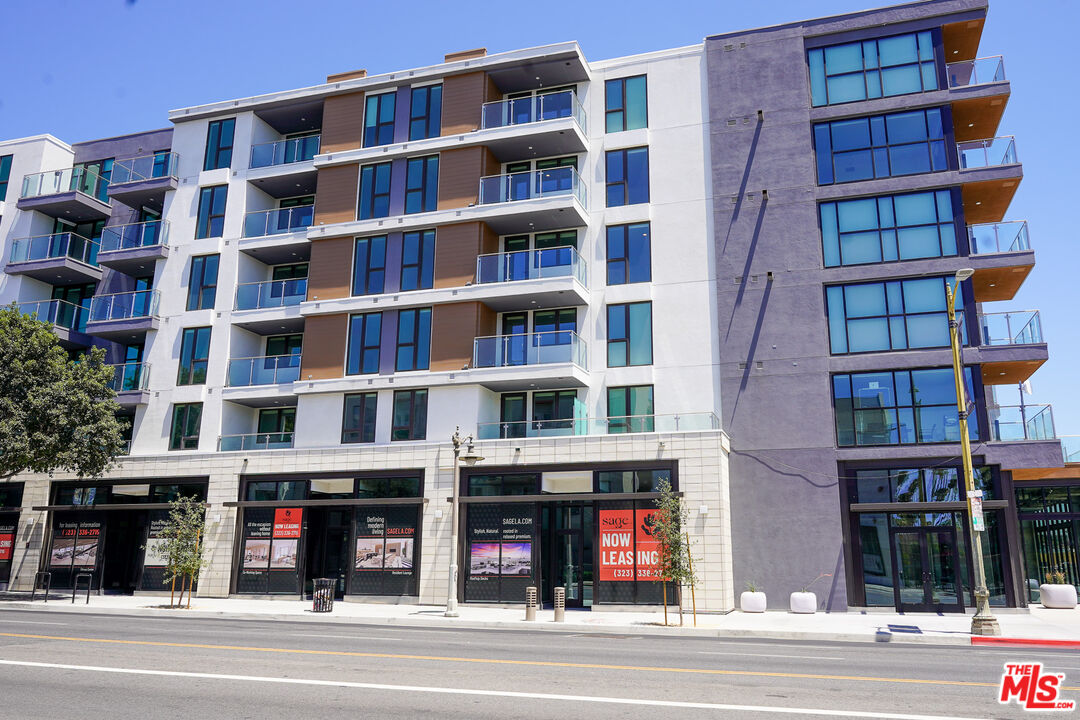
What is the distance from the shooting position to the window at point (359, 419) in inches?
1276

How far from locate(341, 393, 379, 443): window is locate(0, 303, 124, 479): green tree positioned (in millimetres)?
9037

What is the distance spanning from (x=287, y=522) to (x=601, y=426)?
42.1 ft

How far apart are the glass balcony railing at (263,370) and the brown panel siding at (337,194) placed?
6.22 metres

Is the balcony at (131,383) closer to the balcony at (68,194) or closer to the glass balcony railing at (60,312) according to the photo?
the glass balcony railing at (60,312)

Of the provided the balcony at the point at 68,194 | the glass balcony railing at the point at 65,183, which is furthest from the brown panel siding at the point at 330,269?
the glass balcony railing at the point at 65,183

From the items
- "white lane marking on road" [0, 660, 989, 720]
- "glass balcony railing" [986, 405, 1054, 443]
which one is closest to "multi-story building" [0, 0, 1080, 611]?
"glass balcony railing" [986, 405, 1054, 443]

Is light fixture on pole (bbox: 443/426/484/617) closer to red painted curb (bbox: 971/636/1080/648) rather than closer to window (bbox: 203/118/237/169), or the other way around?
red painted curb (bbox: 971/636/1080/648)

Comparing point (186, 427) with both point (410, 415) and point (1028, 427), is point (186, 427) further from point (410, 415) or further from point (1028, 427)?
point (1028, 427)

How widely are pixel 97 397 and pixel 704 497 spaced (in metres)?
24.4

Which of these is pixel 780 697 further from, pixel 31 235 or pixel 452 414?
pixel 31 235

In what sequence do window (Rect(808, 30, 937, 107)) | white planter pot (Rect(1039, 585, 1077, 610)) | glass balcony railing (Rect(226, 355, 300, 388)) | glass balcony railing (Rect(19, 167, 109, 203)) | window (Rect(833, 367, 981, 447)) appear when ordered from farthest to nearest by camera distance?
glass balcony railing (Rect(19, 167, 109, 203))
glass balcony railing (Rect(226, 355, 300, 388))
window (Rect(808, 30, 937, 107))
white planter pot (Rect(1039, 585, 1077, 610))
window (Rect(833, 367, 981, 447))

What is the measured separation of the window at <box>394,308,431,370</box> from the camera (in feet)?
105

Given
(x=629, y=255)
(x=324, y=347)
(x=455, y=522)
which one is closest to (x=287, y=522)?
(x=324, y=347)

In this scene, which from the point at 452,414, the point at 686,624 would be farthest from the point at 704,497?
the point at 452,414
